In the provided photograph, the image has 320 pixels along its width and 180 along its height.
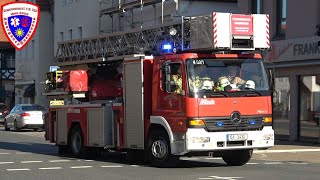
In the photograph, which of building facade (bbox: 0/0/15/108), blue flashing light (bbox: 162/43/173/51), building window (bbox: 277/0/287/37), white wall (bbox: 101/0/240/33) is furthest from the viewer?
building facade (bbox: 0/0/15/108)

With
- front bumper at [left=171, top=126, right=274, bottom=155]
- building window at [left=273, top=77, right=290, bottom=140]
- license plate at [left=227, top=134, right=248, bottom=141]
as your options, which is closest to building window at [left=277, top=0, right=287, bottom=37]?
building window at [left=273, top=77, right=290, bottom=140]

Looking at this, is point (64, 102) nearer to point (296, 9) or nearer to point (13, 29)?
point (296, 9)

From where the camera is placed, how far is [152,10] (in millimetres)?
34188

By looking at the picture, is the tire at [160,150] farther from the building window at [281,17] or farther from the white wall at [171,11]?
the white wall at [171,11]

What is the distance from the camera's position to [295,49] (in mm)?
24953

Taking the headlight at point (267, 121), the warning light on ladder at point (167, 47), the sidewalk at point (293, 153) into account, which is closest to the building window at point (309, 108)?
the sidewalk at point (293, 153)

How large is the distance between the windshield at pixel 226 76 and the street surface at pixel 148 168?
185 centimetres

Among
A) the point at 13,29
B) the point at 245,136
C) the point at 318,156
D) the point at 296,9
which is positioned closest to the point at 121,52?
the point at 245,136

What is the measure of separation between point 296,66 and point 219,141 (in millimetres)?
11550

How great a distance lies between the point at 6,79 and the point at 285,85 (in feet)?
150

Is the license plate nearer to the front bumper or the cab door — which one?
the front bumper

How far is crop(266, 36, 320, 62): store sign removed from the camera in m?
23.8

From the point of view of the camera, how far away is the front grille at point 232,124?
14.5 metres

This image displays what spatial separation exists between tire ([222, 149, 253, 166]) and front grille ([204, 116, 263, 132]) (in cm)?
117
